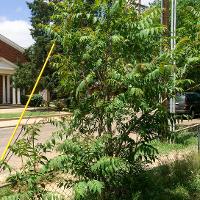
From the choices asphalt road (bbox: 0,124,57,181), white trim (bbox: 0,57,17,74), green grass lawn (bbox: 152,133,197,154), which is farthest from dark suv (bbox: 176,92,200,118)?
white trim (bbox: 0,57,17,74)

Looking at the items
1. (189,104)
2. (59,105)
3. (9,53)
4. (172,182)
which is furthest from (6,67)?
(59,105)

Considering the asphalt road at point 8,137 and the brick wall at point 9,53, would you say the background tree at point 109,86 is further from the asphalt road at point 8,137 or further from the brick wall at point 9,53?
the brick wall at point 9,53

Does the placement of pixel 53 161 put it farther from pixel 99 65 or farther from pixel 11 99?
pixel 11 99

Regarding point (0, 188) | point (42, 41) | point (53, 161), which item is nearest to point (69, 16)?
point (53, 161)

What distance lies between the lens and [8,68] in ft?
146

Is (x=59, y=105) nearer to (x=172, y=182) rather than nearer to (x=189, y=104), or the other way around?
(x=172, y=182)

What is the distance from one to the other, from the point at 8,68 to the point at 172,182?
37769 mm

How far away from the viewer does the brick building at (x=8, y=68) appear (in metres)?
44.7

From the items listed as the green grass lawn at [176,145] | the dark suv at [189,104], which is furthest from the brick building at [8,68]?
the green grass lawn at [176,145]

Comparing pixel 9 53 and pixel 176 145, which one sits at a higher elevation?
pixel 9 53

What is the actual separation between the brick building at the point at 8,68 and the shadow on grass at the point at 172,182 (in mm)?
35564

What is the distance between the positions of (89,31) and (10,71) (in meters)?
39.8

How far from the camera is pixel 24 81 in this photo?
37188 mm

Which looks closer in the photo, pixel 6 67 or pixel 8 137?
pixel 8 137
